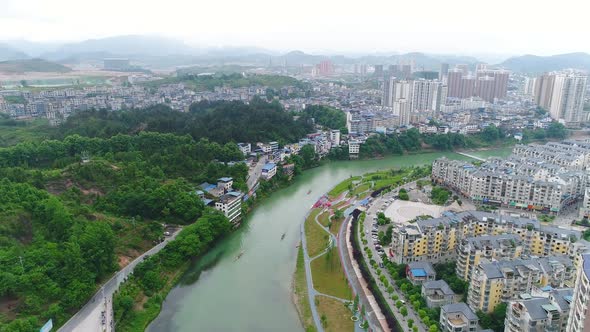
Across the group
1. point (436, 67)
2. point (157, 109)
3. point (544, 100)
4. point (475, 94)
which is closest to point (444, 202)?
point (157, 109)

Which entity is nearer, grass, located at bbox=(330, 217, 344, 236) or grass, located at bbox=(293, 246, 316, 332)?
grass, located at bbox=(293, 246, 316, 332)

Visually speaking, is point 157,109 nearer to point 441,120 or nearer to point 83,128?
point 83,128

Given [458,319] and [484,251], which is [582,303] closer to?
[458,319]

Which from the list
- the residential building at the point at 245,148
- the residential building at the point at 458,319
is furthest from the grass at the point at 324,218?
the residential building at the point at 245,148

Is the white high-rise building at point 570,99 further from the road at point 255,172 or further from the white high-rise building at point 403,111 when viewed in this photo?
the road at point 255,172

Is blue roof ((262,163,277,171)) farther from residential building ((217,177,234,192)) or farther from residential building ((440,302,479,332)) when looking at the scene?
residential building ((440,302,479,332))

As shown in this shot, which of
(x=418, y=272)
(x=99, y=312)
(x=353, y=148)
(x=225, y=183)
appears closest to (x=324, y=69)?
(x=353, y=148)

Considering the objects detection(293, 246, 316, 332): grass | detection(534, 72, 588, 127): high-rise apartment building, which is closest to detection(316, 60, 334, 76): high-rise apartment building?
detection(534, 72, 588, 127): high-rise apartment building
